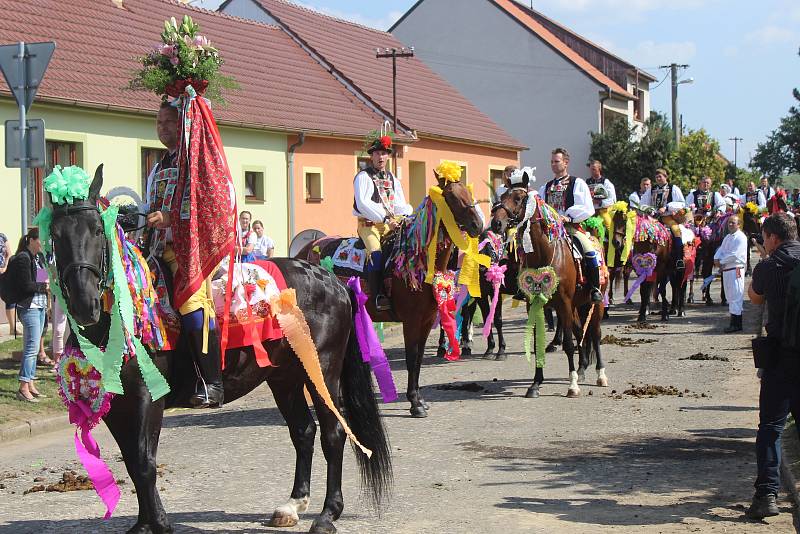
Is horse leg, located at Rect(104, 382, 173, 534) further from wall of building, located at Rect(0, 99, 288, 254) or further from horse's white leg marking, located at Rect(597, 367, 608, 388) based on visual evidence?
wall of building, located at Rect(0, 99, 288, 254)

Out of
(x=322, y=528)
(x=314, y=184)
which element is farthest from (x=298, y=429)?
(x=314, y=184)

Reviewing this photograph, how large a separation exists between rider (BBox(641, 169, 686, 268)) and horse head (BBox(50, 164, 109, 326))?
53.9ft

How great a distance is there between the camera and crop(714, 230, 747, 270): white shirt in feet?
61.6

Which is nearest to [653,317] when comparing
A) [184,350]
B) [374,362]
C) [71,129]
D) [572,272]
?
[572,272]

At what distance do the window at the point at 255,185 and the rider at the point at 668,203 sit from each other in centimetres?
997

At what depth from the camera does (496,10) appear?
2037 inches

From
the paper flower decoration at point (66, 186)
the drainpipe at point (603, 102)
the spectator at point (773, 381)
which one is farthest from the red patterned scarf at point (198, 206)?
the drainpipe at point (603, 102)

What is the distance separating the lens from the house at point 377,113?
28562 mm

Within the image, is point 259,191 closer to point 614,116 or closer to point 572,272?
point 572,272

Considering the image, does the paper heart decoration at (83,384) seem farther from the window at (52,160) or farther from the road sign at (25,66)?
the window at (52,160)

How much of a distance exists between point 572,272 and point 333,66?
23393 millimetres

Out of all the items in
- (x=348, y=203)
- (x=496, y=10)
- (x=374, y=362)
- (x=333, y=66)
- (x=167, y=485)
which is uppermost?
(x=496, y=10)

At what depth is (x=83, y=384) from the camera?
5582 mm

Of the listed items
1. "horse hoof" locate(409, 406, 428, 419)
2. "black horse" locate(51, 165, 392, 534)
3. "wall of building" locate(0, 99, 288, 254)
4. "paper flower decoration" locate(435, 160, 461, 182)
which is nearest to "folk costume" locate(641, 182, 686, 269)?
"wall of building" locate(0, 99, 288, 254)
